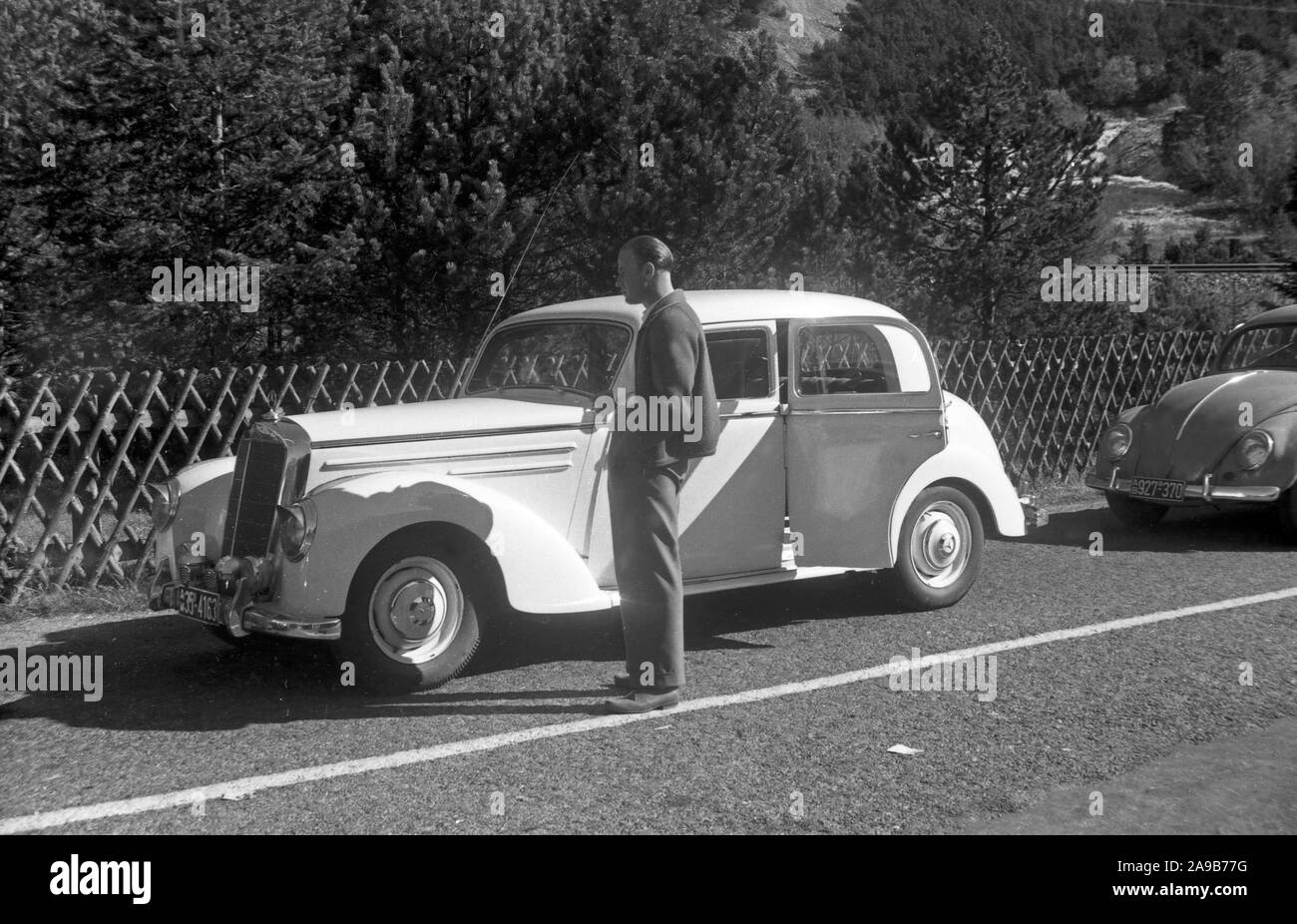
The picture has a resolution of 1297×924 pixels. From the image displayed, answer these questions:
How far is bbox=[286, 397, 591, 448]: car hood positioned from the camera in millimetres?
5941

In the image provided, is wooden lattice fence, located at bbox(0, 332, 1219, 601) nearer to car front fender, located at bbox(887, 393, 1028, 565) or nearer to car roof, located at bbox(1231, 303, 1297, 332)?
car front fender, located at bbox(887, 393, 1028, 565)

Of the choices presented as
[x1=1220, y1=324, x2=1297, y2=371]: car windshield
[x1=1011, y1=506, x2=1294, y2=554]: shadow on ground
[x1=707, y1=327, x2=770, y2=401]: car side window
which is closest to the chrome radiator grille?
[x1=707, y1=327, x2=770, y2=401]: car side window

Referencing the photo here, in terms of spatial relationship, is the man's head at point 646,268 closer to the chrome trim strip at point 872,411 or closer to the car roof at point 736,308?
the car roof at point 736,308

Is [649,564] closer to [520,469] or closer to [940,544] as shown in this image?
[520,469]

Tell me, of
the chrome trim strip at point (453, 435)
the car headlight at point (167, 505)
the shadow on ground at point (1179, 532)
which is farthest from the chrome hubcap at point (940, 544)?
the car headlight at point (167, 505)

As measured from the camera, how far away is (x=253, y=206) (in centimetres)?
1953

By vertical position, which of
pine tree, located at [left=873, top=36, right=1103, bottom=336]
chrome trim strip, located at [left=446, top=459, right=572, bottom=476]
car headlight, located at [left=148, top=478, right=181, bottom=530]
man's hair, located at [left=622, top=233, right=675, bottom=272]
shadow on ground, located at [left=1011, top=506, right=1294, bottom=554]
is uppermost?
pine tree, located at [left=873, top=36, right=1103, bottom=336]

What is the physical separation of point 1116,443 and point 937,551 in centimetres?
387

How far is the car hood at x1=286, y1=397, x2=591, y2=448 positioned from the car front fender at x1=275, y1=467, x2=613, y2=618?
222 mm

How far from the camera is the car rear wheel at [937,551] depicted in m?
7.30

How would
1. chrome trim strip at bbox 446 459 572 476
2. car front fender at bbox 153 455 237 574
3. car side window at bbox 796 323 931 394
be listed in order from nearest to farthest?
chrome trim strip at bbox 446 459 572 476, car front fender at bbox 153 455 237 574, car side window at bbox 796 323 931 394
